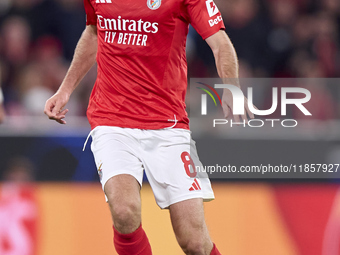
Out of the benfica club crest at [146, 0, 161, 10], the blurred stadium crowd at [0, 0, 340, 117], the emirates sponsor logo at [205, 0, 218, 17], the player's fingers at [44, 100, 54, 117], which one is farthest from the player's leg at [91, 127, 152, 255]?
the blurred stadium crowd at [0, 0, 340, 117]

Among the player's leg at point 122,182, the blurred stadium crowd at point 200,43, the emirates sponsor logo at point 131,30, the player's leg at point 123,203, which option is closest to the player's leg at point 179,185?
the player's leg at point 122,182

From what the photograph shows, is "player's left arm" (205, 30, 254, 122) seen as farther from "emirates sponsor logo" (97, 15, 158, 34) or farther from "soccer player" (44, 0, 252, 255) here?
"emirates sponsor logo" (97, 15, 158, 34)

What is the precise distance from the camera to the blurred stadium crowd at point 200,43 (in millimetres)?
6930

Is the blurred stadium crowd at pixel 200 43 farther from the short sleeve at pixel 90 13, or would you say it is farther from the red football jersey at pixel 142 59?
the red football jersey at pixel 142 59

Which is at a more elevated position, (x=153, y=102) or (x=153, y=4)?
(x=153, y=4)

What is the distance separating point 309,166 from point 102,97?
2.31 metres

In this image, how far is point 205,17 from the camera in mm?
3537

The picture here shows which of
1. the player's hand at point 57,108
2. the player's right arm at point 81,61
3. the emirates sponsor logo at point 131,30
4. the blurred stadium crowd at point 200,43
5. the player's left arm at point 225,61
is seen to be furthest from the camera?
the blurred stadium crowd at point 200,43

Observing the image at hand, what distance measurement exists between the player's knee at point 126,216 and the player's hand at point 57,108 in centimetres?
76

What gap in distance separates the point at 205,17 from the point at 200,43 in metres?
3.59

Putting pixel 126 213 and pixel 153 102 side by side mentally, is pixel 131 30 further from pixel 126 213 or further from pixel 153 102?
pixel 126 213

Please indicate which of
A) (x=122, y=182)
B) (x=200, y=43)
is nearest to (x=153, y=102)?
(x=122, y=182)

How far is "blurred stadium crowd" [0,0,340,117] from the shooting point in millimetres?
6930

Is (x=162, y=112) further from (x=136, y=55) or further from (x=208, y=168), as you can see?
(x=208, y=168)
